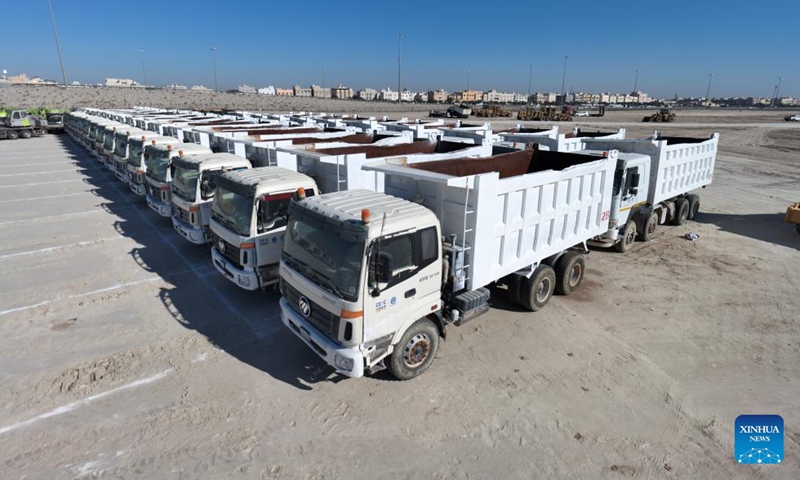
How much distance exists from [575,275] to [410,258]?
15.1ft

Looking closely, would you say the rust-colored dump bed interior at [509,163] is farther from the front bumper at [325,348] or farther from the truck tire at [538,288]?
the front bumper at [325,348]

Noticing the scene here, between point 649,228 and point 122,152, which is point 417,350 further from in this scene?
point 122,152

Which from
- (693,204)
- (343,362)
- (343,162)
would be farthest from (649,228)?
(343,362)

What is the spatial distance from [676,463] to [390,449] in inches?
118

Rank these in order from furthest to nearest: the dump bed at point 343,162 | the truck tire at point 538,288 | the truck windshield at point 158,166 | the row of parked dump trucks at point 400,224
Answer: the truck windshield at point 158,166 → the dump bed at point 343,162 → the truck tire at point 538,288 → the row of parked dump trucks at point 400,224

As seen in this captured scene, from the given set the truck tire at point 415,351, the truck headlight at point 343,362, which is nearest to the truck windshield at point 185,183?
the truck headlight at point 343,362

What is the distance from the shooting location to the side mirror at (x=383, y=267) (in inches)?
185

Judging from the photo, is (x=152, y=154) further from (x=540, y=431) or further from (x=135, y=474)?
(x=540, y=431)

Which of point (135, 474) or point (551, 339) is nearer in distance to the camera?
point (135, 474)

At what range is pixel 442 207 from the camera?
6195mm

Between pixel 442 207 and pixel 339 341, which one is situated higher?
pixel 442 207

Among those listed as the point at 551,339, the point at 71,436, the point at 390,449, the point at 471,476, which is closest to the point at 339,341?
the point at 390,449

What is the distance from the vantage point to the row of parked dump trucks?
5.00 metres

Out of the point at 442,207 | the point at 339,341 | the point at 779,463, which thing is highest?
the point at 442,207
